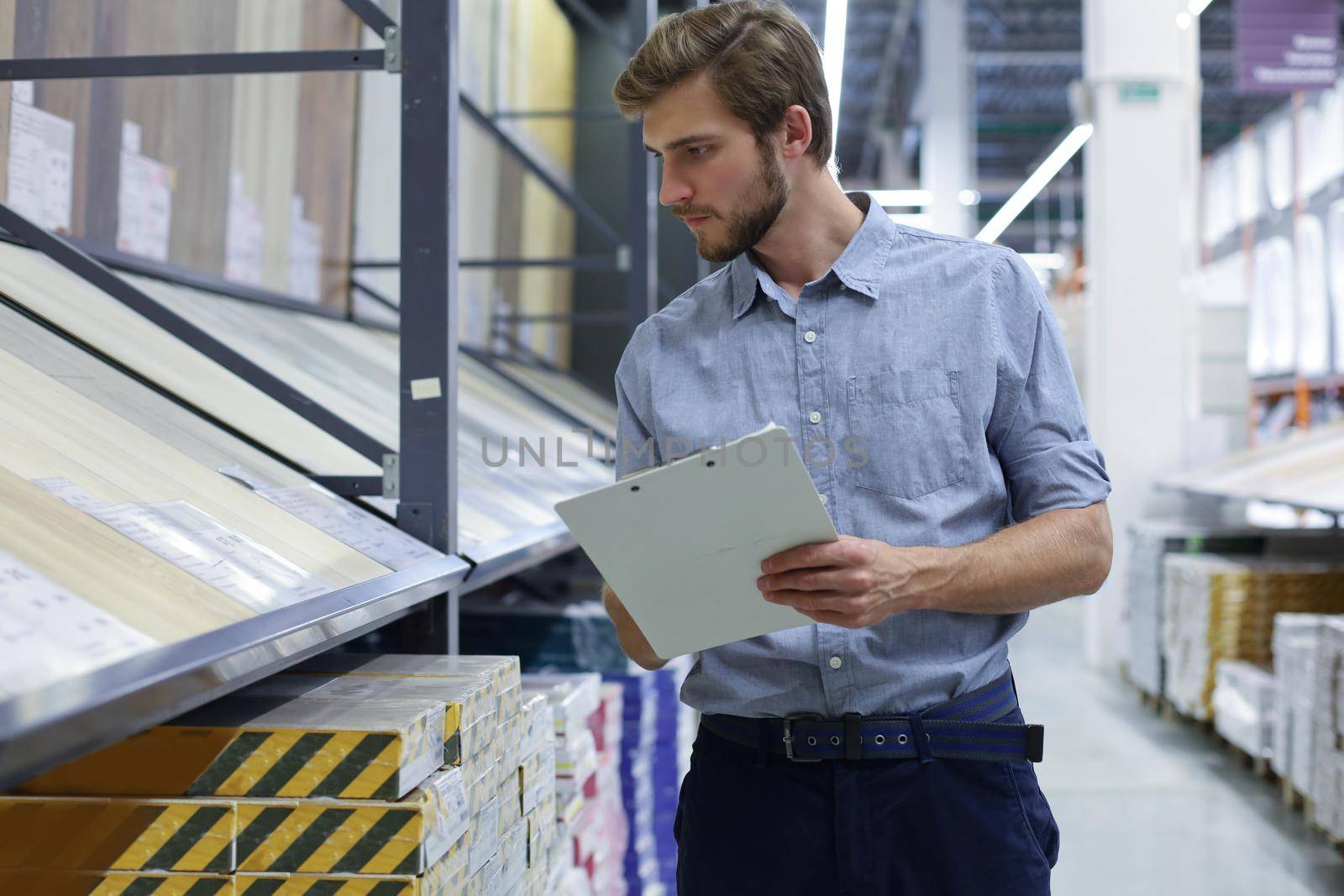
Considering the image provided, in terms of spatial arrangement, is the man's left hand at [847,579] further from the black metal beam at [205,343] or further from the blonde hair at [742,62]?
the black metal beam at [205,343]

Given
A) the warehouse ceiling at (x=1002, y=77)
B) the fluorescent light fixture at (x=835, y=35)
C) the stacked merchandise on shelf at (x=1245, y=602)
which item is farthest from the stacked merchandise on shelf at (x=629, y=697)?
the warehouse ceiling at (x=1002, y=77)

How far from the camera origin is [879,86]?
19.8 metres

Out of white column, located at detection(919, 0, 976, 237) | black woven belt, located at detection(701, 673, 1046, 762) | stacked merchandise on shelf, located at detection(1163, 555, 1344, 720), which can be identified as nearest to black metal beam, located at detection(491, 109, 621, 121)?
stacked merchandise on shelf, located at detection(1163, 555, 1344, 720)

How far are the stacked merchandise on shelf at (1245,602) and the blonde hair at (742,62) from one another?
4.85 m

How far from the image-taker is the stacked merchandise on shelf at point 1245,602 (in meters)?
5.70

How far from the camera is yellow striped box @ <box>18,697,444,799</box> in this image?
1.39 metres

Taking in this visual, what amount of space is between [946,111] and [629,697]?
11.6 m

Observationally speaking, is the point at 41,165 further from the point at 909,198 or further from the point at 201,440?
the point at 909,198

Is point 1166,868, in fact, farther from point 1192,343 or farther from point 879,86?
point 879,86

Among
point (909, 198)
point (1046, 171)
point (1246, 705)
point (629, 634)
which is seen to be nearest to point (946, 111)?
point (909, 198)

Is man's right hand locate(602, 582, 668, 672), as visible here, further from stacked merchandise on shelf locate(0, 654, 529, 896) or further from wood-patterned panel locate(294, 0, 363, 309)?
wood-patterned panel locate(294, 0, 363, 309)

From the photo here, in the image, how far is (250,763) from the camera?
140cm

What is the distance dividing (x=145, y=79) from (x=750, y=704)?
96.2 inches

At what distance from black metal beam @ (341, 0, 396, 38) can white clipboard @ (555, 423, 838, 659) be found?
124 centimetres
